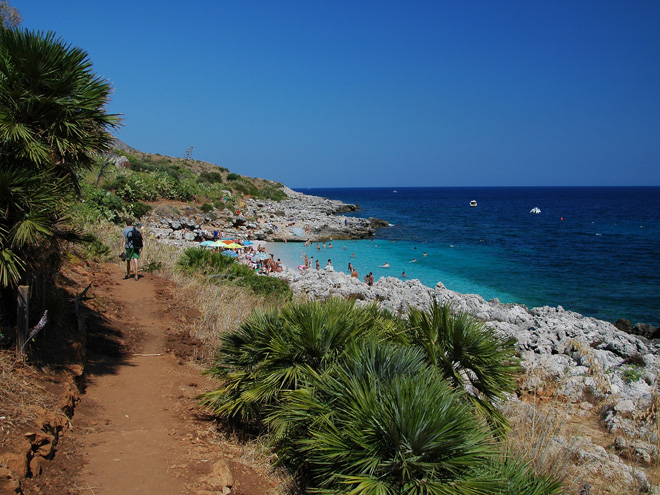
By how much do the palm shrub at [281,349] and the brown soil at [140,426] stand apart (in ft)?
1.84

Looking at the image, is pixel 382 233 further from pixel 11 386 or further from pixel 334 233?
pixel 11 386

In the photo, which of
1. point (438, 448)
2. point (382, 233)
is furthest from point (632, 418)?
point (382, 233)

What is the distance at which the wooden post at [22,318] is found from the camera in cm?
497

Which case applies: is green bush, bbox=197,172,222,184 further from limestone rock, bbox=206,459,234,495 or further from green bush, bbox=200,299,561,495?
limestone rock, bbox=206,459,234,495

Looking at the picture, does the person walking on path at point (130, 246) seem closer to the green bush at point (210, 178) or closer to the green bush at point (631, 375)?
the green bush at point (631, 375)

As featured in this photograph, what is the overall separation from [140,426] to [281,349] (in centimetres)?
208

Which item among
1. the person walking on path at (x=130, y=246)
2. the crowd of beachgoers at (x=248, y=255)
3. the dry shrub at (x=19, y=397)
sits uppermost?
the person walking on path at (x=130, y=246)

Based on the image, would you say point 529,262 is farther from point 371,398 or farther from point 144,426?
point 371,398


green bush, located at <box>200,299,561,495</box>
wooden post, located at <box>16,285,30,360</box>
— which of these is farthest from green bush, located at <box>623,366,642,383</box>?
wooden post, located at <box>16,285,30,360</box>

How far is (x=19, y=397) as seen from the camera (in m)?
4.38

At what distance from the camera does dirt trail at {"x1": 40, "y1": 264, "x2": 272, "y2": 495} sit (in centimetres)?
407

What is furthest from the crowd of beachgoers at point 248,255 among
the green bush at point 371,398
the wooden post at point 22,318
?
the green bush at point 371,398

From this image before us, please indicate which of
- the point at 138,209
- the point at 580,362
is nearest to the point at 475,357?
the point at 580,362

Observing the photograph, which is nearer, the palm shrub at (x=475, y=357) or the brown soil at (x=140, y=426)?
the brown soil at (x=140, y=426)
